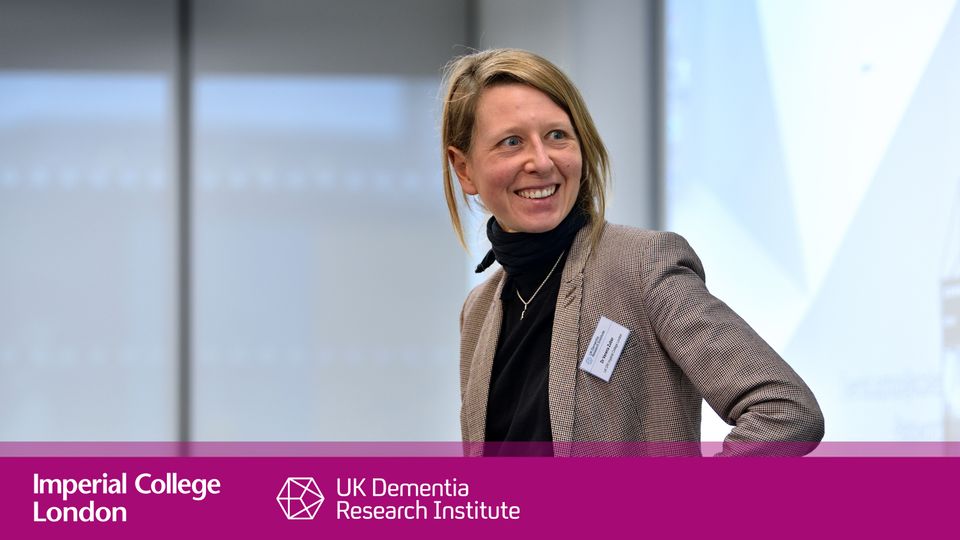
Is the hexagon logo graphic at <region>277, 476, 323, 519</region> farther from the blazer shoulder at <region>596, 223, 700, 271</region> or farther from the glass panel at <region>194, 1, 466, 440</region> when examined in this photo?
the glass panel at <region>194, 1, 466, 440</region>

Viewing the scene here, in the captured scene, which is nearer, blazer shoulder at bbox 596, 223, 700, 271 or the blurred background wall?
blazer shoulder at bbox 596, 223, 700, 271

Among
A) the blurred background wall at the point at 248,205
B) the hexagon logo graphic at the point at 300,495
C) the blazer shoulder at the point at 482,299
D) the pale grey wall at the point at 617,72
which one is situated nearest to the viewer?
the hexagon logo graphic at the point at 300,495

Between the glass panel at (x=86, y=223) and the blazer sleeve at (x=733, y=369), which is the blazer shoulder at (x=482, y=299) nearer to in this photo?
the blazer sleeve at (x=733, y=369)

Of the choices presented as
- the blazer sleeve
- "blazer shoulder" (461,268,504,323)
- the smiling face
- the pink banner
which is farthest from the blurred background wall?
the pink banner

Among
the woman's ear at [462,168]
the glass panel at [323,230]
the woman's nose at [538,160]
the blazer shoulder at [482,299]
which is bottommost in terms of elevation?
the blazer shoulder at [482,299]

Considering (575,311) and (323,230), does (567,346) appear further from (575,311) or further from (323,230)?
(323,230)

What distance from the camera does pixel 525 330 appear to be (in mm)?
1511

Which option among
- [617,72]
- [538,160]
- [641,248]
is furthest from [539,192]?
[617,72]

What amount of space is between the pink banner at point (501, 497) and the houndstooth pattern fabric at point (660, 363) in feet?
0.24

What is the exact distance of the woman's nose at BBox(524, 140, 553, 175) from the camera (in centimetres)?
139

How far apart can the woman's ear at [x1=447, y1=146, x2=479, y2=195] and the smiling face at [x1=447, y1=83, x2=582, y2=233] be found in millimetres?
78

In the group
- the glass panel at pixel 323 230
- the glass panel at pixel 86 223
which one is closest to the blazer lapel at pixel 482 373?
the glass panel at pixel 323 230

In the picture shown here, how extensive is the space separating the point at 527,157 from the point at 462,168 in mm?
178

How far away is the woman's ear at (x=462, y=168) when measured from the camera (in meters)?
1.54
